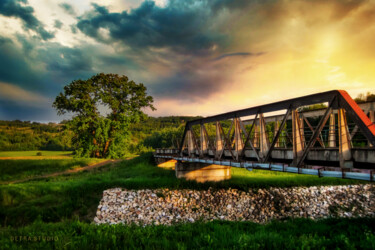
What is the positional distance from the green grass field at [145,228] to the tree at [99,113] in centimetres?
1246

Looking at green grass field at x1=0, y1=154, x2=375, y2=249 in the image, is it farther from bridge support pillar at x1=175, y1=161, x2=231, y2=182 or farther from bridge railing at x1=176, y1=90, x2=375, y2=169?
bridge railing at x1=176, y1=90, x2=375, y2=169

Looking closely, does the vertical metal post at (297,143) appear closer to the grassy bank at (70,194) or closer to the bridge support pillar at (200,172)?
the grassy bank at (70,194)

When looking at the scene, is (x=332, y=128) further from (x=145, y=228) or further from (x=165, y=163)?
(x=165, y=163)

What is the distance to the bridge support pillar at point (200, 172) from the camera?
67.4 feet

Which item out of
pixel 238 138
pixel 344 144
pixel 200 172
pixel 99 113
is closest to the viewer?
pixel 344 144

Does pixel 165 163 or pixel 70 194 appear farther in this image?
pixel 165 163

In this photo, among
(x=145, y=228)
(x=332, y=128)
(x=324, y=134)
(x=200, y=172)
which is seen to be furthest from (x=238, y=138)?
(x=200, y=172)

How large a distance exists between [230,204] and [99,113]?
99.4 feet

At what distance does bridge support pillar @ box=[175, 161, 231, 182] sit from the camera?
20547 millimetres

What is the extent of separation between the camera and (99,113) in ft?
127

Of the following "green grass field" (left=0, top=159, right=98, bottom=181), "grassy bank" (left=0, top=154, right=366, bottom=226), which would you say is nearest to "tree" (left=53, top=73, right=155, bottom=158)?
"green grass field" (left=0, top=159, right=98, bottom=181)

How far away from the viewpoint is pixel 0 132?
75938 mm

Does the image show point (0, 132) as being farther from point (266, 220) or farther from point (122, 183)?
point (266, 220)

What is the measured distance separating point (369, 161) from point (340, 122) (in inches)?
62.1
